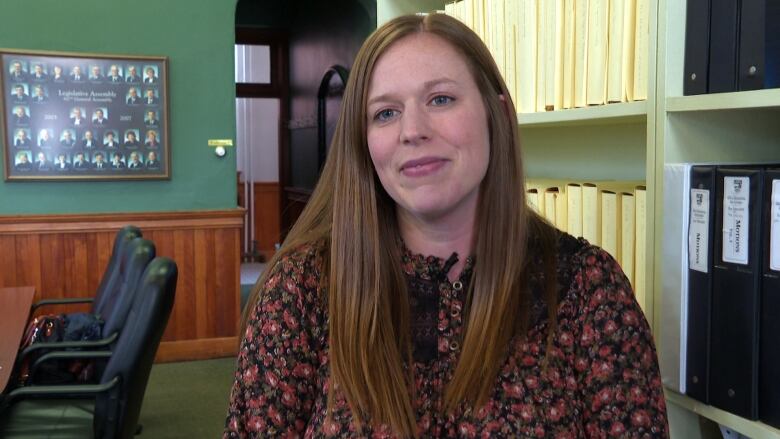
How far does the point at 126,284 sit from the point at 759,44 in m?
2.48

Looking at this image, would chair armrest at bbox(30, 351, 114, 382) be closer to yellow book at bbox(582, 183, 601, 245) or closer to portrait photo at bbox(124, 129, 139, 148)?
yellow book at bbox(582, 183, 601, 245)

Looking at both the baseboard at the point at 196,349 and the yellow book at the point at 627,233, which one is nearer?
the yellow book at the point at 627,233

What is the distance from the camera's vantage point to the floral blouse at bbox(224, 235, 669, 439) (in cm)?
105

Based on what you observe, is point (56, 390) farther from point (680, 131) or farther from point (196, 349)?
point (196, 349)

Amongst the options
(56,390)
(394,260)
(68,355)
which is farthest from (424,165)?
(68,355)

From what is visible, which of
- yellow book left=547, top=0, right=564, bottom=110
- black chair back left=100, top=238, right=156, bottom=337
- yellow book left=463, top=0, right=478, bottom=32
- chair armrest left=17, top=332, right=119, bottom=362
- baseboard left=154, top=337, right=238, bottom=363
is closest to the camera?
yellow book left=547, top=0, right=564, bottom=110

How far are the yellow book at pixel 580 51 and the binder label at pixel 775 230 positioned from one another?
0.49 m

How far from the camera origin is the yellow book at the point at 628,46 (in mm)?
1262

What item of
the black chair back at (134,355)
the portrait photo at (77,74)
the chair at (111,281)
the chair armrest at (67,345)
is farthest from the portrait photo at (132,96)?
the black chair back at (134,355)

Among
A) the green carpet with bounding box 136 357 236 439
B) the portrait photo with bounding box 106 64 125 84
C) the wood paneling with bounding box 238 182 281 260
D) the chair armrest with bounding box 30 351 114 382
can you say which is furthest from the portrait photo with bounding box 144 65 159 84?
the wood paneling with bounding box 238 182 281 260

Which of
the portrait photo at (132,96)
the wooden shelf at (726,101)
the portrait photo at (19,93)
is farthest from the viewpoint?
the portrait photo at (132,96)

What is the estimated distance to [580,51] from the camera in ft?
4.67

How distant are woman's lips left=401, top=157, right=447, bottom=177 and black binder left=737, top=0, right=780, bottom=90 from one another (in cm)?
46

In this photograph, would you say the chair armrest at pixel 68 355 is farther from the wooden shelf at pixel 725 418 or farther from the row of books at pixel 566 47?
the wooden shelf at pixel 725 418
